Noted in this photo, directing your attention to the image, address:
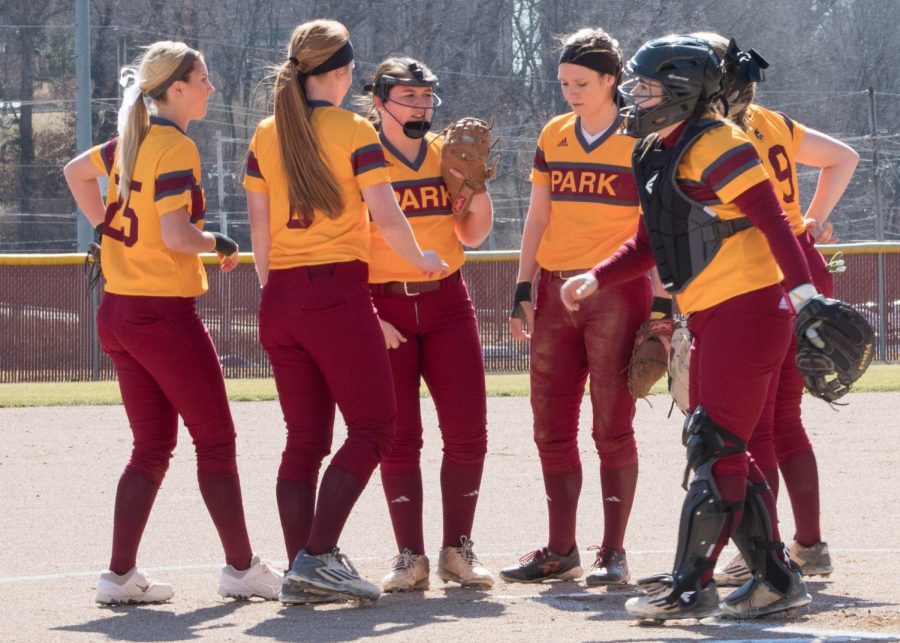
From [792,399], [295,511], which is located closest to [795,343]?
[792,399]

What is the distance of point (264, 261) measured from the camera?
205 inches

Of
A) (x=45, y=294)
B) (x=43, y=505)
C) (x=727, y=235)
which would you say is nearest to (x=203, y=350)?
(x=727, y=235)

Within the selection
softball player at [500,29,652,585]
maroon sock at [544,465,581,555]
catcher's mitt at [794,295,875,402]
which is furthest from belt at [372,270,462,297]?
catcher's mitt at [794,295,875,402]

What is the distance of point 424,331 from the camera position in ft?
18.4

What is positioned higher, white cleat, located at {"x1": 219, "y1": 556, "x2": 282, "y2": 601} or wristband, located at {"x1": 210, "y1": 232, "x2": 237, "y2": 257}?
wristband, located at {"x1": 210, "y1": 232, "x2": 237, "y2": 257}

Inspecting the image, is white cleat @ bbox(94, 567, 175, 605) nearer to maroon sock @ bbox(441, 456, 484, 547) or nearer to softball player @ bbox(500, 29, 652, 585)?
maroon sock @ bbox(441, 456, 484, 547)

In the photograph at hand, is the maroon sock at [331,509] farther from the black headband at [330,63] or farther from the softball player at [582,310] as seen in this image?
the black headband at [330,63]

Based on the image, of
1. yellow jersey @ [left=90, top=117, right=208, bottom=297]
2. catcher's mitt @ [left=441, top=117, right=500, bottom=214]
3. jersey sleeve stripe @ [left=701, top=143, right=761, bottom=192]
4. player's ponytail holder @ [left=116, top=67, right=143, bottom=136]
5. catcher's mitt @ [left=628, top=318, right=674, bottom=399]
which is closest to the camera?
jersey sleeve stripe @ [left=701, top=143, right=761, bottom=192]

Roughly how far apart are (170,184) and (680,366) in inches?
76.3

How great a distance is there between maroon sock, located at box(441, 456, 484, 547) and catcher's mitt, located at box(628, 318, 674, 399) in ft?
2.38

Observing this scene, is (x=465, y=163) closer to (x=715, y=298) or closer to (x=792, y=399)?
(x=715, y=298)

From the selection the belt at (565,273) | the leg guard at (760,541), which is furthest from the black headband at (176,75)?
the leg guard at (760,541)

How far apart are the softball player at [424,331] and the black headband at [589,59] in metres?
0.55

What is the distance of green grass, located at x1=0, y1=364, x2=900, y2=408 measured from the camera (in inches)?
580
